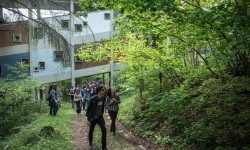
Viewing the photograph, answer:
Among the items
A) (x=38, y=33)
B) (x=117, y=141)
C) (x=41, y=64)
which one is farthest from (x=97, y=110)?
(x=41, y=64)

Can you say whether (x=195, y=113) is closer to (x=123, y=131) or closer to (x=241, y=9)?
(x=123, y=131)

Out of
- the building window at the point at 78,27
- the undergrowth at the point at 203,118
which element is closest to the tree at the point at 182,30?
the undergrowth at the point at 203,118

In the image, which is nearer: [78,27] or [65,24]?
[65,24]

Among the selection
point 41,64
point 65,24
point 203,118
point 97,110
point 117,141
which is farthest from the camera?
point 41,64

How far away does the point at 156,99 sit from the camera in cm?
1322

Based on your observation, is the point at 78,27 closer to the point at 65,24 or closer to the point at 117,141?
the point at 65,24

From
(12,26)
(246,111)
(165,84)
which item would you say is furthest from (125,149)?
(165,84)

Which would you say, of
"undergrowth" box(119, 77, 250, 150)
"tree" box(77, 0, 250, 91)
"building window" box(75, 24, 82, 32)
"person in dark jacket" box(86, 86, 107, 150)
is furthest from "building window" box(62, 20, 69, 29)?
"undergrowth" box(119, 77, 250, 150)

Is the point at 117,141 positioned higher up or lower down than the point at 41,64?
lower down

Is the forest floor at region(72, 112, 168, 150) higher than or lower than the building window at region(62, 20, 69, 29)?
lower

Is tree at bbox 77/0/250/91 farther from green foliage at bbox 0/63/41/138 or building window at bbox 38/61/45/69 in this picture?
building window at bbox 38/61/45/69

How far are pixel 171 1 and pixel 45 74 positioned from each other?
20775 mm

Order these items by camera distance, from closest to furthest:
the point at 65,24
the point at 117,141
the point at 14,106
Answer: the point at 65,24 < the point at 117,141 < the point at 14,106

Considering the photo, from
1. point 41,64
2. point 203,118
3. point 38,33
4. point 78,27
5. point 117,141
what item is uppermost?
point 78,27
